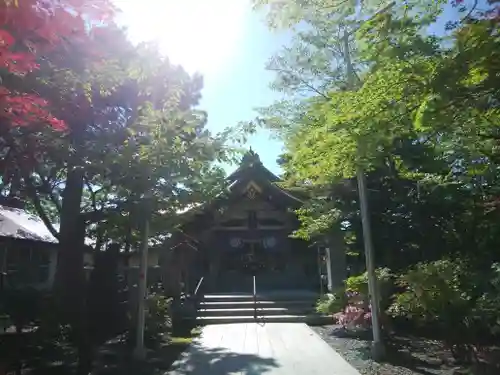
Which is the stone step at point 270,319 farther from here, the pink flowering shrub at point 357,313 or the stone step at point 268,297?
the pink flowering shrub at point 357,313

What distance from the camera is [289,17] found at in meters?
4.95

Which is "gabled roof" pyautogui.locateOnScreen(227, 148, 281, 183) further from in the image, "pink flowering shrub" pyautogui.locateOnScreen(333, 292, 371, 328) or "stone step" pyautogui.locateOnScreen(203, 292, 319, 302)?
"pink flowering shrub" pyautogui.locateOnScreen(333, 292, 371, 328)

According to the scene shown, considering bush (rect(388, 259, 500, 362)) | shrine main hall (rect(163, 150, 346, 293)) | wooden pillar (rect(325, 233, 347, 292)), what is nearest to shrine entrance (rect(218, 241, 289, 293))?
shrine main hall (rect(163, 150, 346, 293))

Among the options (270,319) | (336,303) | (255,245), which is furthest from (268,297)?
(336,303)

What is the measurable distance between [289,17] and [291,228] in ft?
50.5

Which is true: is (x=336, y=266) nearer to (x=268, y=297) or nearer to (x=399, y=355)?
(x=268, y=297)

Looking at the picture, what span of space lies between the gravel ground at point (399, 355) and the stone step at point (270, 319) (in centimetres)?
209

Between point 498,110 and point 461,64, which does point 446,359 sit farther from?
point 461,64

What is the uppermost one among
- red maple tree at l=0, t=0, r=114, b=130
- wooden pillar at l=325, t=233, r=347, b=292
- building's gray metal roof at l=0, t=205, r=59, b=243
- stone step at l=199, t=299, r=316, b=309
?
building's gray metal roof at l=0, t=205, r=59, b=243

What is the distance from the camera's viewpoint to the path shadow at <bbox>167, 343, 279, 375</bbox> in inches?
275

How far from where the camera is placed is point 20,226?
1653 centimetres

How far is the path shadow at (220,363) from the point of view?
7.00 metres

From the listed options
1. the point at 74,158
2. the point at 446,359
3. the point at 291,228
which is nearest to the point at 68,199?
the point at 74,158

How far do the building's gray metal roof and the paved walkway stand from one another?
328 inches
